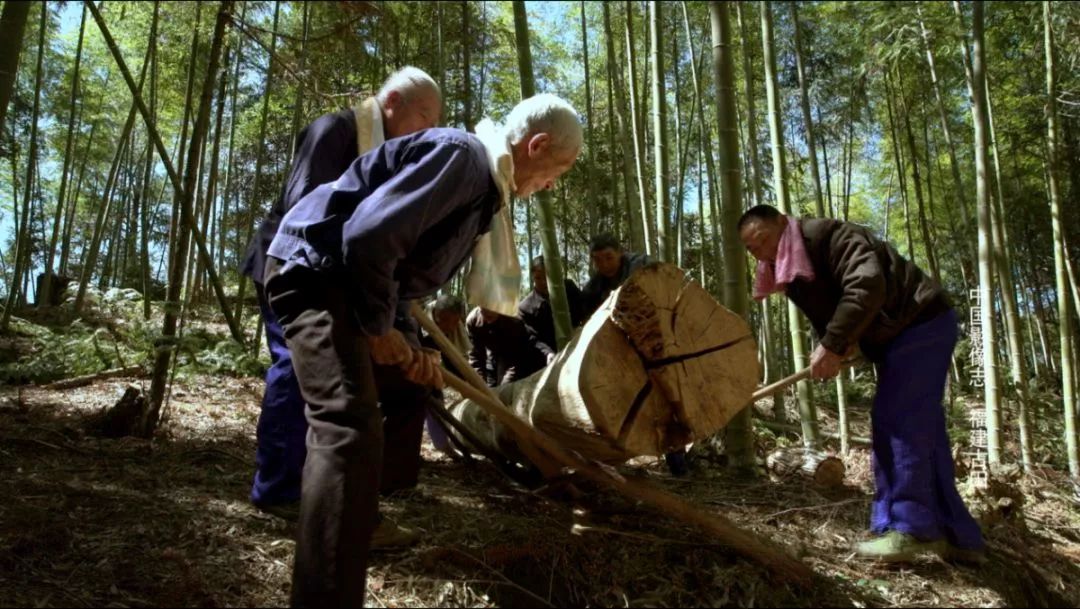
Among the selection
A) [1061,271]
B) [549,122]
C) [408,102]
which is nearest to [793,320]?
[408,102]

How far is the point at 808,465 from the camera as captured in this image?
3.72 metres

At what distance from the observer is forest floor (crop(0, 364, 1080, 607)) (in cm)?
180

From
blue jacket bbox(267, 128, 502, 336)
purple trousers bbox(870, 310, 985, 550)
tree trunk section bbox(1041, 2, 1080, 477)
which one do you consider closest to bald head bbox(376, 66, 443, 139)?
blue jacket bbox(267, 128, 502, 336)

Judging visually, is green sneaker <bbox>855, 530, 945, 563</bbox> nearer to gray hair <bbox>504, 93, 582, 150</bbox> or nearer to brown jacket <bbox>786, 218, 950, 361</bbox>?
brown jacket <bbox>786, 218, 950, 361</bbox>

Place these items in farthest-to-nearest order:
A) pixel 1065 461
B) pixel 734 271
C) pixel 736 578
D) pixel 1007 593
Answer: pixel 1065 461, pixel 734 271, pixel 1007 593, pixel 736 578

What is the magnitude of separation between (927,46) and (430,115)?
6.45 meters

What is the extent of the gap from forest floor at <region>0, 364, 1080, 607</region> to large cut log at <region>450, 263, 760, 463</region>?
1.06 feet

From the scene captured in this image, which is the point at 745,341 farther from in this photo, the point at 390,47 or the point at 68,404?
the point at 390,47

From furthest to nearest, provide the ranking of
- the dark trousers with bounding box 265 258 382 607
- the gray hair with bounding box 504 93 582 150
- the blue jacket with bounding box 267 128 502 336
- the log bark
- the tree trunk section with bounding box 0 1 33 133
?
1. the log bark
2. the tree trunk section with bounding box 0 1 33 133
3. the gray hair with bounding box 504 93 582 150
4. the blue jacket with bounding box 267 128 502 336
5. the dark trousers with bounding box 265 258 382 607

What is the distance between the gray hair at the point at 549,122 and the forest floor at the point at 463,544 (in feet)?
3.81

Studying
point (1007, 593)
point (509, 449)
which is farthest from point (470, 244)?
point (1007, 593)

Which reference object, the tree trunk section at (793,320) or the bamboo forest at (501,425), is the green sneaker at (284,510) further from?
the tree trunk section at (793,320)

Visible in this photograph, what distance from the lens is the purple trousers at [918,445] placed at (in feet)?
8.06

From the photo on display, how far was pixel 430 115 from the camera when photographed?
255 centimetres
